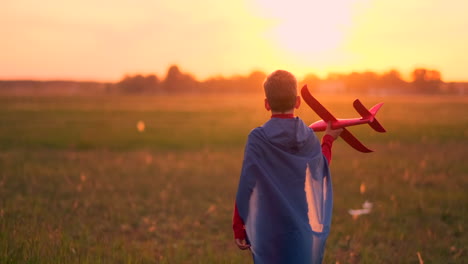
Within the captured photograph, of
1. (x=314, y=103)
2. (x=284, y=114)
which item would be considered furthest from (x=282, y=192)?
(x=314, y=103)

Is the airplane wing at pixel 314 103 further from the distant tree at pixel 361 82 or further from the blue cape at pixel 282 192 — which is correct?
the distant tree at pixel 361 82

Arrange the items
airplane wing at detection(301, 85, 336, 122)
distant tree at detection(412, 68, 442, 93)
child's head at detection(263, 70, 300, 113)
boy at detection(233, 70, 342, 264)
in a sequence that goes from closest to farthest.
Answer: child's head at detection(263, 70, 300, 113)
boy at detection(233, 70, 342, 264)
airplane wing at detection(301, 85, 336, 122)
distant tree at detection(412, 68, 442, 93)

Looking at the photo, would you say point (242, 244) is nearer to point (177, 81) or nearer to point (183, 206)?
point (183, 206)

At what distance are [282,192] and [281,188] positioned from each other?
0.03 metres

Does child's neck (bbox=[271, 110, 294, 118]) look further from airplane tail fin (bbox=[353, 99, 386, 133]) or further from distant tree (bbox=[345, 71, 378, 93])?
distant tree (bbox=[345, 71, 378, 93])

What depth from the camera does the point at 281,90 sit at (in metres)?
3.16

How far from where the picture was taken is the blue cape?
10.7 feet

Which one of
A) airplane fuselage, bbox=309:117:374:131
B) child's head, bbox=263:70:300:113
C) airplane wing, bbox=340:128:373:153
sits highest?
child's head, bbox=263:70:300:113

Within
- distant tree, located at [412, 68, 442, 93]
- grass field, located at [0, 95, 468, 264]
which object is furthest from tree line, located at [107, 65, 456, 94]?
grass field, located at [0, 95, 468, 264]

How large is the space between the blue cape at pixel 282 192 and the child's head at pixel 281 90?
0.12 meters

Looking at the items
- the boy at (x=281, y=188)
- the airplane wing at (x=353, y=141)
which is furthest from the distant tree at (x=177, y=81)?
the boy at (x=281, y=188)

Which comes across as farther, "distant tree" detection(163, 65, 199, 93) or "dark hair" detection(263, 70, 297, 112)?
"distant tree" detection(163, 65, 199, 93)

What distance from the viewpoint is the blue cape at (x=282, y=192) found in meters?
3.26

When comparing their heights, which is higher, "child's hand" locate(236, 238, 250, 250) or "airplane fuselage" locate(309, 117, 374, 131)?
"airplane fuselage" locate(309, 117, 374, 131)
